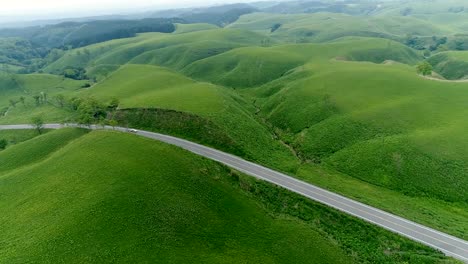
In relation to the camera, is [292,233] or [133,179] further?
[133,179]

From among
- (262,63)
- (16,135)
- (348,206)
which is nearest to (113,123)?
(16,135)

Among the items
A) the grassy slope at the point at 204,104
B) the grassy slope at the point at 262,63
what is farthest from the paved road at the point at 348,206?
the grassy slope at the point at 262,63

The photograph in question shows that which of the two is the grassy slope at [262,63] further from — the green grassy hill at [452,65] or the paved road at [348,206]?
the paved road at [348,206]

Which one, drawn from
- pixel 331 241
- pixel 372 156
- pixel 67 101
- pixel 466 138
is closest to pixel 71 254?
pixel 331 241

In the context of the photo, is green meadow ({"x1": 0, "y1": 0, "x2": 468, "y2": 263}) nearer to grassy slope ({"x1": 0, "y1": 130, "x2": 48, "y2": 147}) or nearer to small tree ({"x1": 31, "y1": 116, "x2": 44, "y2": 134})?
grassy slope ({"x1": 0, "y1": 130, "x2": 48, "y2": 147})

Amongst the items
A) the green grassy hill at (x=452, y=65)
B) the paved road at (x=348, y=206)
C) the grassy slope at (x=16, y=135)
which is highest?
the paved road at (x=348, y=206)

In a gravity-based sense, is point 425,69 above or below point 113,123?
below

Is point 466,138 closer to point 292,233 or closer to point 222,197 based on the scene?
point 292,233

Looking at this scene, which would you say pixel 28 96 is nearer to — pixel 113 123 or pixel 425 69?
pixel 113 123
